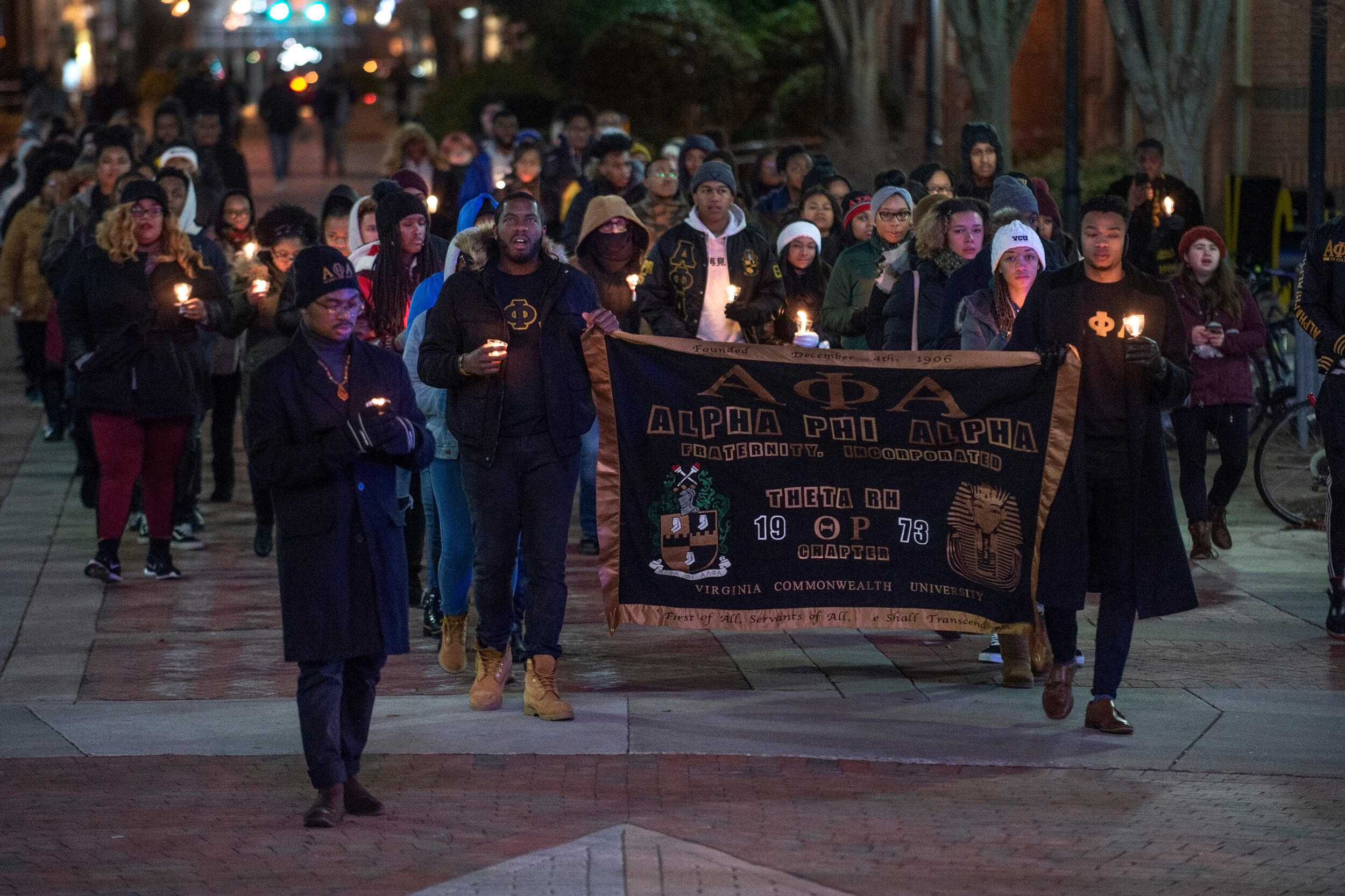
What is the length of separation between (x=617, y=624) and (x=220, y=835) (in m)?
2.37

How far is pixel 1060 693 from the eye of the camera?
8.31 metres

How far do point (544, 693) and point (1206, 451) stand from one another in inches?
209

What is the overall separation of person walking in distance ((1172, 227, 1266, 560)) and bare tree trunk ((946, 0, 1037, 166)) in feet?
35.8

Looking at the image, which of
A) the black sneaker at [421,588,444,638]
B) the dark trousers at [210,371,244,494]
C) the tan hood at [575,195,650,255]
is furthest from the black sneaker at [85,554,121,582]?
the tan hood at [575,195,650,255]

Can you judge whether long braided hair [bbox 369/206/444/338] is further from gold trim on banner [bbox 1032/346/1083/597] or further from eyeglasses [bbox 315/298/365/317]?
gold trim on banner [bbox 1032/346/1083/597]

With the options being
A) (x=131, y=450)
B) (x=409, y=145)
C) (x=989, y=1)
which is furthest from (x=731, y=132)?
(x=131, y=450)

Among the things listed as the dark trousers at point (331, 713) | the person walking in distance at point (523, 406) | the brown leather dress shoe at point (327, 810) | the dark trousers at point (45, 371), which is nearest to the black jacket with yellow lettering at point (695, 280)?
the person walking in distance at point (523, 406)

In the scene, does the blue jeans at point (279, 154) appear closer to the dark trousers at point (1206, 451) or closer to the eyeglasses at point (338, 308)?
the dark trousers at point (1206, 451)

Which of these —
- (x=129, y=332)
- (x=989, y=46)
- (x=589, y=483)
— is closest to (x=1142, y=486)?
(x=589, y=483)

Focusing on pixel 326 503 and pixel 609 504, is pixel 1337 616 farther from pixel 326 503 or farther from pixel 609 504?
pixel 326 503

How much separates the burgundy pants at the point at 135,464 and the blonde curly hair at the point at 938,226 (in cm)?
418

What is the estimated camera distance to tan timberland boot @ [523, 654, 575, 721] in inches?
326

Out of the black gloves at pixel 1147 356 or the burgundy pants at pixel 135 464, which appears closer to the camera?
the black gloves at pixel 1147 356

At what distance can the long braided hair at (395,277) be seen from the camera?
10000mm
